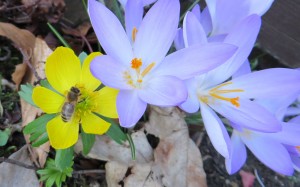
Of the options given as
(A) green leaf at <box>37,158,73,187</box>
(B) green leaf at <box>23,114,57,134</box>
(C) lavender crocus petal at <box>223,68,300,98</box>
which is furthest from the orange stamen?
(A) green leaf at <box>37,158,73,187</box>

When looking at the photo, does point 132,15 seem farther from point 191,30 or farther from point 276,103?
point 276,103

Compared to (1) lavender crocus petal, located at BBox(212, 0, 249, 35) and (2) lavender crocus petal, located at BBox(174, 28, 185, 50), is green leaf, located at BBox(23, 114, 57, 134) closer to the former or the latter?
(2) lavender crocus petal, located at BBox(174, 28, 185, 50)

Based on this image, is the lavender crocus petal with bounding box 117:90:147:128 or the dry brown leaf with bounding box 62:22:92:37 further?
the dry brown leaf with bounding box 62:22:92:37

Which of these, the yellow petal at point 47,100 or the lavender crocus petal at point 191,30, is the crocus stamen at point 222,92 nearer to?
the lavender crocus petal at point 191,30

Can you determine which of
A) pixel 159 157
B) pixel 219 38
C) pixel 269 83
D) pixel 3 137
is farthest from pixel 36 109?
pixel 269 83

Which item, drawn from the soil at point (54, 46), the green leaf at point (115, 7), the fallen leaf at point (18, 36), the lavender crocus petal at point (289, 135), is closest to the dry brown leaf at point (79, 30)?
the soil at point (54, 46)

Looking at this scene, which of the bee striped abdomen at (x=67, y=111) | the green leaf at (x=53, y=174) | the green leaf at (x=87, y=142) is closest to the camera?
the bee striped abdomen at (x=67, y=111)
